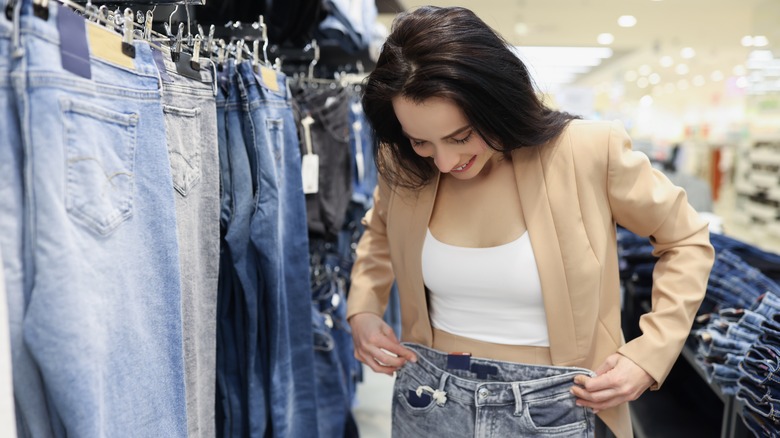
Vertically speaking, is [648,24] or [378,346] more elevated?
[648,24]

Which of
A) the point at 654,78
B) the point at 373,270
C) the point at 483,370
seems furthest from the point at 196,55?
the point at 654,78

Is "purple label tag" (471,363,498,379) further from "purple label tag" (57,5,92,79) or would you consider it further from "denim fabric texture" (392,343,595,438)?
"purple label tag" (57,5,92,79)

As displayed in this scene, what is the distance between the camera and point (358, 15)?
2.49 m

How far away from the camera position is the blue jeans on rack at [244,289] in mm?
1270

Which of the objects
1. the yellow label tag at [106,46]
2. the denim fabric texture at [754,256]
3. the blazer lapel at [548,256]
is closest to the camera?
the yellow label tag at [106,46]

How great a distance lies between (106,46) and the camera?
2.59ft

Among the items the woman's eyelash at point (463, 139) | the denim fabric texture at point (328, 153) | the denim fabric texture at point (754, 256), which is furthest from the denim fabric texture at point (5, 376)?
the denim fabric texture at point (754, 256)

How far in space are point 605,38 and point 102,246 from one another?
8547mm

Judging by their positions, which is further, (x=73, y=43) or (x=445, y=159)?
(x=445, y=159)

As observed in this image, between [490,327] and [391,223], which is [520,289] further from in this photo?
[391,223]

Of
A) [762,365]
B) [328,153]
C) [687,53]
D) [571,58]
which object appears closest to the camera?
[762,365]

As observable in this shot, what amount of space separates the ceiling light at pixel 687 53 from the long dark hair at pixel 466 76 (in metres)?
9.91

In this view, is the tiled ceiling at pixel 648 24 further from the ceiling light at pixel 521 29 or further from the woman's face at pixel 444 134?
the woman's face at pixel 444 134

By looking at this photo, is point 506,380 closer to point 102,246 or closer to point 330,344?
point 102,246
